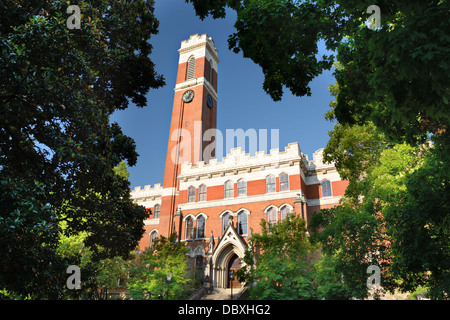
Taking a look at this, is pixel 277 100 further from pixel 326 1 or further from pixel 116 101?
pixel 116 101

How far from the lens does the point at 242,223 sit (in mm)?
30297

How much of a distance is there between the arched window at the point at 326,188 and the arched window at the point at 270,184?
497cm

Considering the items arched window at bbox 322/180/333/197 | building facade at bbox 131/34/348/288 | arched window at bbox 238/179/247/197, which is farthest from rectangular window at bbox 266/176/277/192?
arched window at bbox 322/180/333/197

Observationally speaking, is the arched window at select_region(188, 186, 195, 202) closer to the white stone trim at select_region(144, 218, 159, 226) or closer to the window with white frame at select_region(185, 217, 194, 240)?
the window with white frame at select_region(185, 217, 194, 240)

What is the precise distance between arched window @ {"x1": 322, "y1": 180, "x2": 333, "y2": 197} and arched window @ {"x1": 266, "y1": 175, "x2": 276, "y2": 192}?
4.97 m

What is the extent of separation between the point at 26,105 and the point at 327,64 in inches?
334

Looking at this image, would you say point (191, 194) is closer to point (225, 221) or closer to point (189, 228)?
point (189, 228)

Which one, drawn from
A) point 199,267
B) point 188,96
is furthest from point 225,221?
point 188,96

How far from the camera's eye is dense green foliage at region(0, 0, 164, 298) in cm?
714

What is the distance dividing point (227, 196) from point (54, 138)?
24.9 metres

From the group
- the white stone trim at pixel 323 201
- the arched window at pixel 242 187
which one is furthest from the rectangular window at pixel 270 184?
the white stone trim at pixel 323 201

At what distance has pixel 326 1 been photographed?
7.04m

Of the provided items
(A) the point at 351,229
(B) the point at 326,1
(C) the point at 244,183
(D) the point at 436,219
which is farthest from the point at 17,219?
(C) the point at 244,183

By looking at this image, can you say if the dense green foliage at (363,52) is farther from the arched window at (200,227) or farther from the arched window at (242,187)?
the arched window at (200,227)
